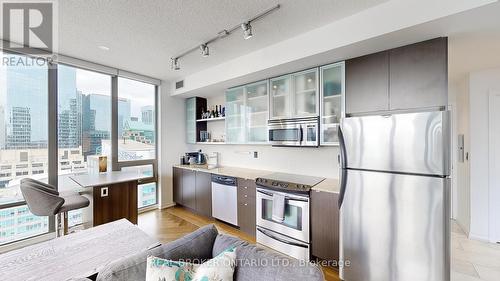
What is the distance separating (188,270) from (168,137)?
360cm

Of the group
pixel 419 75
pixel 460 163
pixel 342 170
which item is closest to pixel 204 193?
pixel 342 170

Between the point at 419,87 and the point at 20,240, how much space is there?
16.7ft

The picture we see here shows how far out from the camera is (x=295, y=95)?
9.26 feet

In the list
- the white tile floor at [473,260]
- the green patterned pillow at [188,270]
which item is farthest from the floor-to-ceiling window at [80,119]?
the white tile floor at [473,260]

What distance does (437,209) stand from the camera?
5.28ft

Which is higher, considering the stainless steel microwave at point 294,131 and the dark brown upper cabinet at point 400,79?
the dark brown upper cabinet at point 400,79

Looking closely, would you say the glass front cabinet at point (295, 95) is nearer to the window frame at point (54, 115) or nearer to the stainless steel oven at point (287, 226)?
the stainless steel oven at point (287, 226)

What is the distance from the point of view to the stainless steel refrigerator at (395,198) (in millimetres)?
1609

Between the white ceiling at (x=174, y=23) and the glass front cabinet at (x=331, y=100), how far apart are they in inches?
23.0

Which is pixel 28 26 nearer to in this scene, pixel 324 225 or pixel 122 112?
pixel 122 112

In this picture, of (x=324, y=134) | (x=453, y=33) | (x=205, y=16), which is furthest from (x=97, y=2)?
(x=453, y=33)

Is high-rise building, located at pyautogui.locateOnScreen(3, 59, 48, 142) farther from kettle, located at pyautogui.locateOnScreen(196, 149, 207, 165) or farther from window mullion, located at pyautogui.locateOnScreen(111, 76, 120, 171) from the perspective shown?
kettle, located at pyautogui.locateOnScreen(196, 149, 207, 165)

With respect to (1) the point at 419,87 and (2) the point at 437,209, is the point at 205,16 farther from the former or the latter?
(2) the point at 437,209

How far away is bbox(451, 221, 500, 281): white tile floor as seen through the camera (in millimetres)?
2086
